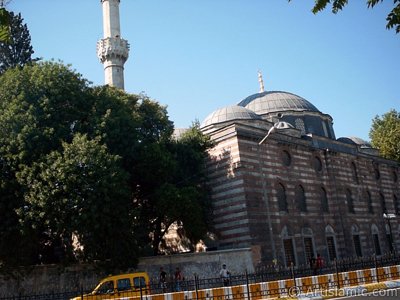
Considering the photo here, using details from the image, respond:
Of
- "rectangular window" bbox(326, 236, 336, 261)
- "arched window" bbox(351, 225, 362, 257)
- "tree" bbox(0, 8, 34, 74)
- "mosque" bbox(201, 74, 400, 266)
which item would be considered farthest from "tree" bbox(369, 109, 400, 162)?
"tree" bbox(0, 8, 34, 74)

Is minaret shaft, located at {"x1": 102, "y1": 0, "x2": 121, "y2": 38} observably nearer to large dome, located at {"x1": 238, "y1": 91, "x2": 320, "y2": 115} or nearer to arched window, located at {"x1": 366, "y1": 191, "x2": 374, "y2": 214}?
large dome, located at {"x1": 238, "y1": 91, "x2": 320, "y2": 115}

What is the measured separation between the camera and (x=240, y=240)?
22000mm

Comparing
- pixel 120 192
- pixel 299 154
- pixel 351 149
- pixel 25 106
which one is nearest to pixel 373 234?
pixel 351 149

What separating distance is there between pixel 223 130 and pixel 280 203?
526 cm

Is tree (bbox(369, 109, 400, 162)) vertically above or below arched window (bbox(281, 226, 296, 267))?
above

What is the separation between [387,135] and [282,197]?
19056mm

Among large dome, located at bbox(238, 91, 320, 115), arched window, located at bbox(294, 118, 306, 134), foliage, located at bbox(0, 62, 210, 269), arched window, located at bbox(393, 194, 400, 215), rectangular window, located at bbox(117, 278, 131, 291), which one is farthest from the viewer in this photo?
large dome, located at bbox(238, 91, 320, 115)

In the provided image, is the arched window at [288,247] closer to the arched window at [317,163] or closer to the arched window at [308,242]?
the arched window at [308,242]

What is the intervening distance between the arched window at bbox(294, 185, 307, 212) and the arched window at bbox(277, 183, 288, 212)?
0.99 m

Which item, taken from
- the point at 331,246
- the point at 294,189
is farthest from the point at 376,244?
the point at 294,189

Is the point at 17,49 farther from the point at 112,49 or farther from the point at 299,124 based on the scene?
the point at 299,124

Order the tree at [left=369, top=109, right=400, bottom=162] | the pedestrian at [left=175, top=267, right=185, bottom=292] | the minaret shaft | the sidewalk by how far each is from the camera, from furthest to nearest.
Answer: the tree at [left=369, top=109, right=400, bottom=162]
the minaret shaft
the pedestrian at [left=175, top=267, right=185, bottom=292]
the sidewalk

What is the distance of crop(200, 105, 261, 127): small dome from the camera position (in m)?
31.0

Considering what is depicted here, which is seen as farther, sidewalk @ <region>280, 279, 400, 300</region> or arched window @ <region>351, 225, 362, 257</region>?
arched window @ <region>351, 225, 362, 257</region>
